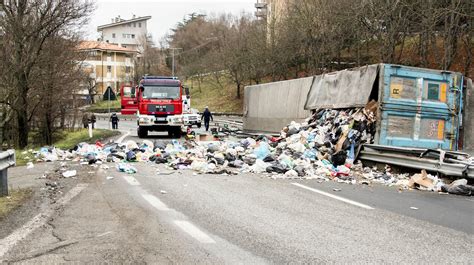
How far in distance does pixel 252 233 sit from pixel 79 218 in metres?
2.37

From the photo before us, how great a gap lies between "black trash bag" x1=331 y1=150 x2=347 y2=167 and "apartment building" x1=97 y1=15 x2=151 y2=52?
118 m

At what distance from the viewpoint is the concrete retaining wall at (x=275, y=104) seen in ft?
→ 64.1

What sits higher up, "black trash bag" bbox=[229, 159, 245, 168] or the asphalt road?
the asphalt road

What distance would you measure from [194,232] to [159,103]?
21.8m

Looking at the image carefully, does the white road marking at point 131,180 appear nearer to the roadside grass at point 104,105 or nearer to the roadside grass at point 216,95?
the roadside grass at point 216,95

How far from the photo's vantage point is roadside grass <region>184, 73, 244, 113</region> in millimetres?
65000

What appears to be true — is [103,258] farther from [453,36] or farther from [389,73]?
[453,36]

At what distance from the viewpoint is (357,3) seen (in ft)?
108

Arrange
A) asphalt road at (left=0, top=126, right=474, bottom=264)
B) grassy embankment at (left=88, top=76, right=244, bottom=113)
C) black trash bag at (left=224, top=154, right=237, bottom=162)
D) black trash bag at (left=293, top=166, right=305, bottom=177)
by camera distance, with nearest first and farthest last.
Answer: asphalt road at (left=0, top=126, right=474, bottom=264)
black trash bag at (left=293, top=166, right=305, bottom=177)
black trash bag at (left=224, top=154, right=237, bottom=162)
grassy embankment at (left=88, top=76, right=244, bottom=113)

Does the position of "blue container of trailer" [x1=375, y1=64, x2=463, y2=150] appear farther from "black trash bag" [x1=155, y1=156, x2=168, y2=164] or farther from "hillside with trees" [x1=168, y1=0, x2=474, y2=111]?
"hillside with trees" [x1=168, y1=0, x2=474, y2=111]

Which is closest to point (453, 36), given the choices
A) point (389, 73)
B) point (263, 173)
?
point (389, 73)

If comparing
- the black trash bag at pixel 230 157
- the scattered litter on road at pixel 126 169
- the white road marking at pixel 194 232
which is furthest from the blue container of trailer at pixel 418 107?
the white road marking at pixel 194 232

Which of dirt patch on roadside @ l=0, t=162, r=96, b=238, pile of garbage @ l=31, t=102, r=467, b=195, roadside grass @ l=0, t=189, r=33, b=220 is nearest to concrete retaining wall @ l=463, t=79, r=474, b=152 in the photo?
pile of garbage @ l=31, t=102, r=467, b=195

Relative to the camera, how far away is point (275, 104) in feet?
74.2
